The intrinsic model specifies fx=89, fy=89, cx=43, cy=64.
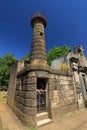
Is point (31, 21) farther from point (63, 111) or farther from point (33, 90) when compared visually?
point (63, 111)

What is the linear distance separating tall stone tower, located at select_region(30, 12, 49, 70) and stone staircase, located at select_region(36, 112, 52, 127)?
3.21 m

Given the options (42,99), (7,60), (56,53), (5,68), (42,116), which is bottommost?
(42,116)

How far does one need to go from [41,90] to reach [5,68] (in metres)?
22.3

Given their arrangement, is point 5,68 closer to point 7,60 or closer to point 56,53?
point 7,60

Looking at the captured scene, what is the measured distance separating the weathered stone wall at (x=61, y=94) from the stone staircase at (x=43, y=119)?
416 mm

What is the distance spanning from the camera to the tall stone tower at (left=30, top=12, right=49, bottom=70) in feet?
22.8

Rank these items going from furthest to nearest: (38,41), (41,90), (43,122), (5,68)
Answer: (5,68) < (38,41) < (41,90) < (43,122)

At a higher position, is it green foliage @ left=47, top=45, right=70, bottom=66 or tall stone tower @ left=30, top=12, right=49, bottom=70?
green foliage @ left=47, top=45, right=70, bottom=66

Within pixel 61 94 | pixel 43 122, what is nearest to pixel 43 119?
pixel 43 122

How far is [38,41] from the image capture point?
7391 mm

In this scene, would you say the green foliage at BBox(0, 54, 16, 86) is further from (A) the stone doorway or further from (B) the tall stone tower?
(A) the stone doorway

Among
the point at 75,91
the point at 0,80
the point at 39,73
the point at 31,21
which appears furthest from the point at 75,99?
the point at 0,80

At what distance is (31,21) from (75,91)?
7.96 metres

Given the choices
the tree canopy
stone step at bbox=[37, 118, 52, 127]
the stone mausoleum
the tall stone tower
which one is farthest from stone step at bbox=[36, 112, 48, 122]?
the tree canopy
